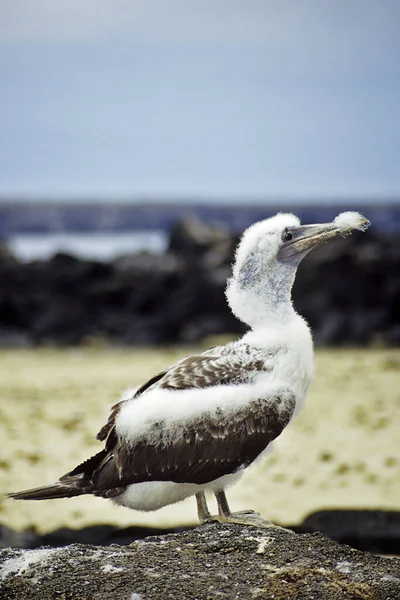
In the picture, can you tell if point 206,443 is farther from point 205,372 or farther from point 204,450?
point 205,372

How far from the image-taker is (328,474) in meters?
7.00

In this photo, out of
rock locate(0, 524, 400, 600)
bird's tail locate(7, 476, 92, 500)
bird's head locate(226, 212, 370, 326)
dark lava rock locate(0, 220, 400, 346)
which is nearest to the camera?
rock locate(0, 524, 400, 600)

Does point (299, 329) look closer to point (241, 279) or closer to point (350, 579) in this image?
point (241, 279)

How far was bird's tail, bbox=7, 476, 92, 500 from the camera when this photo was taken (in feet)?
10.0

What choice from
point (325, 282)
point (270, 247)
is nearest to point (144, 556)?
point (270, 247)

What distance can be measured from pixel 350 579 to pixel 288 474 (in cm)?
413

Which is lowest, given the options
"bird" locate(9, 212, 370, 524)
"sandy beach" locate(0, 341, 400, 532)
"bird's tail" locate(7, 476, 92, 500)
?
"sandy beach" locate(0, 341, 400, 532)

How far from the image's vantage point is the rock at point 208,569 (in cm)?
287

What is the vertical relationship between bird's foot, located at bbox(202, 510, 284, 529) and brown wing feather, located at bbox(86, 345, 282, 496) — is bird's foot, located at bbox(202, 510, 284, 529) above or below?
below

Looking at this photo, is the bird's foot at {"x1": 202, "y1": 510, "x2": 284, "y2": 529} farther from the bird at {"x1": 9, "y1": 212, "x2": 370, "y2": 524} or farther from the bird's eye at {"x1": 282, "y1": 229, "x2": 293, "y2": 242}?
the bird's eye at {"x1": 282, "y1": 229, "x2": 293, "y2": 242}

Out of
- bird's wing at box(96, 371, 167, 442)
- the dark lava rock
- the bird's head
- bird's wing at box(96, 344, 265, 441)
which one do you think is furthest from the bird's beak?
the dark lava rock

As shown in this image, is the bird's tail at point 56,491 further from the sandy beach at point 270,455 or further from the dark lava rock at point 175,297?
the dark lava rock at point 175,297

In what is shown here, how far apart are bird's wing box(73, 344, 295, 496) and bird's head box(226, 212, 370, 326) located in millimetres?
216

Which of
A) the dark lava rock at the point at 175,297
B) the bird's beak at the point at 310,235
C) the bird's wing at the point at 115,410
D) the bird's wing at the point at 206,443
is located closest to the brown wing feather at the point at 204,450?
the bird's wing at the point at 206,443
